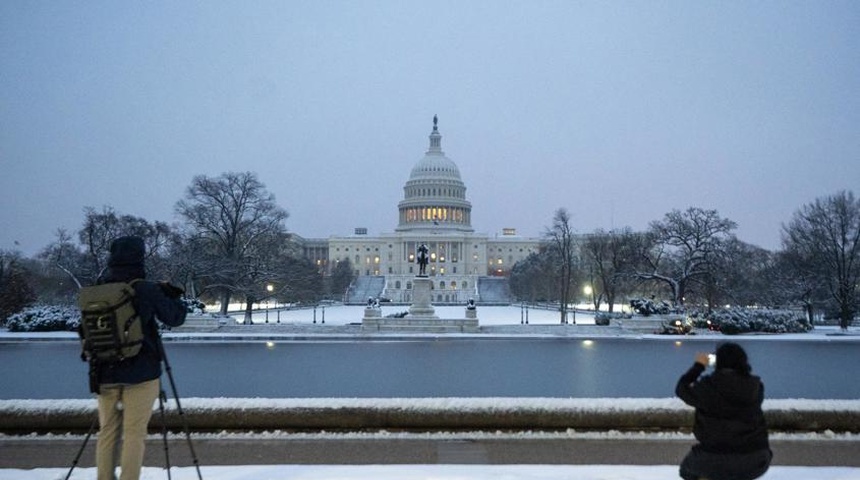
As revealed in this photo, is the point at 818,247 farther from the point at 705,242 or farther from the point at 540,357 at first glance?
the point at 540,357

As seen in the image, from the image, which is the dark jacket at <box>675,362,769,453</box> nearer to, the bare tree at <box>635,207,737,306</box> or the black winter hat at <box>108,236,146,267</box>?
the black winter hat at <box>108,236,146,267</box>

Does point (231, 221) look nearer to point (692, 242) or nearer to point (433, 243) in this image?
point (692, 242)

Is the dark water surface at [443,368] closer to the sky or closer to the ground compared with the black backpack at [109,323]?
closer to the ground

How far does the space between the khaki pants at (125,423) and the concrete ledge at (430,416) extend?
2.16m

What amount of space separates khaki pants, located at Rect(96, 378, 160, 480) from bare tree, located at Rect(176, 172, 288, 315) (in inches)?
1344

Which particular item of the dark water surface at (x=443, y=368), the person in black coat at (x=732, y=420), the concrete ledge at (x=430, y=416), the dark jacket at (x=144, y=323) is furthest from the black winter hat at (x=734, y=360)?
the dark water surface at (x=443, y=368)

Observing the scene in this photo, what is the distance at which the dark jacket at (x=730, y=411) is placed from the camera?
4078mm

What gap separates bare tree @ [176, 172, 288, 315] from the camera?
3946 cm

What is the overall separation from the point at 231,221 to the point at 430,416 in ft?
116

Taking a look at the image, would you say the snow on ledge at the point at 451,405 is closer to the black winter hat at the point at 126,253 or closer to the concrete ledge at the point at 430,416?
the concrete ledge at the point at 430,416

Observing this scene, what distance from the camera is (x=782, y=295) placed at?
43500 mm

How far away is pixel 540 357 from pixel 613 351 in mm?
3687

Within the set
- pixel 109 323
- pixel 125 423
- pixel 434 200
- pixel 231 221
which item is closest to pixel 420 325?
pixel 231 221

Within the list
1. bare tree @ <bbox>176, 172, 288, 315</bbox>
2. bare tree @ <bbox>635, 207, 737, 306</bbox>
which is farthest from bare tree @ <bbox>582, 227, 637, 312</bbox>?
bare tree @ <bbox>176, 172, 288, 315</bbox>
